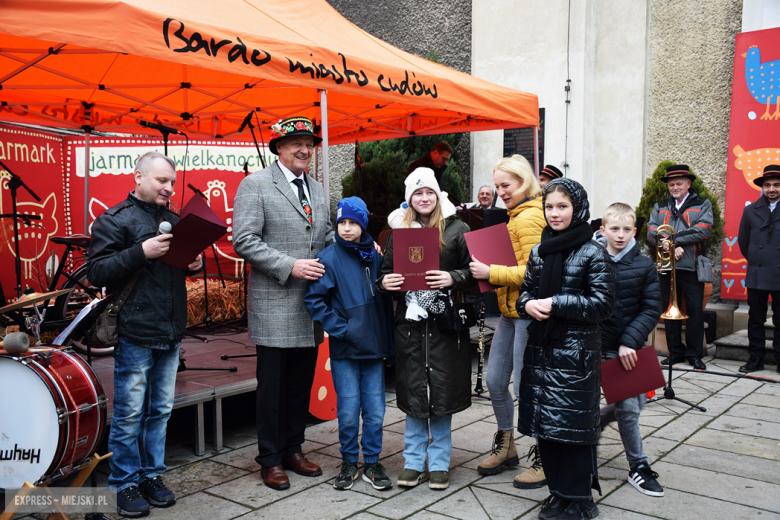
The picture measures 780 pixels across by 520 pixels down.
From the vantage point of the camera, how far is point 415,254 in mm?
3502

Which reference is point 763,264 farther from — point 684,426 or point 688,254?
point 684,426

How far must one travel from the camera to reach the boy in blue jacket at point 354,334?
3.66m

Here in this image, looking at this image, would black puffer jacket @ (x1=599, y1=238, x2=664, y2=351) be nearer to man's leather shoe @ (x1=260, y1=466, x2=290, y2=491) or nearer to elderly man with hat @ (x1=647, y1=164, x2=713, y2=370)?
man's leather shoe @ (x1=260, y1=466, x2=290, y2=491)

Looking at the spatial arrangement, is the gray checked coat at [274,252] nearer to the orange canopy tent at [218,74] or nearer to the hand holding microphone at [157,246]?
the hand holding microphone at [157,246]

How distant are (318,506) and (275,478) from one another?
0.38 metres

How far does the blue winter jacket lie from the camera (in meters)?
3.63

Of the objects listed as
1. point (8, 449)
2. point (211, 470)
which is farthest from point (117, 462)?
point (211, 470)

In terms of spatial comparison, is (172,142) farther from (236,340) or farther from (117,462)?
(117,462)

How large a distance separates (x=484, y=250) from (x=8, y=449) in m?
2.54

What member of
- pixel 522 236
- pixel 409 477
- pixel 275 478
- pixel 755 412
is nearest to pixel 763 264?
pixel 755 412

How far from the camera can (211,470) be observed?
4074 mm

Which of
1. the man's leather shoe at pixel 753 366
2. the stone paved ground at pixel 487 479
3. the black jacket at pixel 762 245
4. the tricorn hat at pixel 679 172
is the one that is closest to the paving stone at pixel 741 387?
the man's leather shoe at pixel 753 366

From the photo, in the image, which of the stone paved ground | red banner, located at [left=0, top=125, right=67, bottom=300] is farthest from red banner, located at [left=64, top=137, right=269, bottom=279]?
the stone paved ground

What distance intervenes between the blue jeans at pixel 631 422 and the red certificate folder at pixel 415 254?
1.17m
